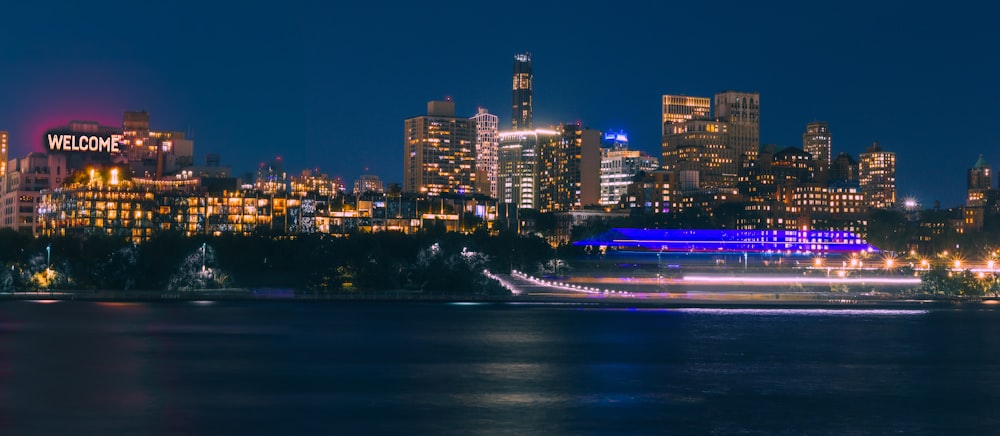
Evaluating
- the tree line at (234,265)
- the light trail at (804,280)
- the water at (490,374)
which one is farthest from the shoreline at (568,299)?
the light trail at (804,280)

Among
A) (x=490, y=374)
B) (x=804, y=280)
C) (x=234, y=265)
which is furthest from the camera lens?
(x=804, y=280)

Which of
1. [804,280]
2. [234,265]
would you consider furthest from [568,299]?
[234,265]

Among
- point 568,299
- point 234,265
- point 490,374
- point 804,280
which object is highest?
point 234,265

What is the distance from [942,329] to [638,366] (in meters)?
37.3

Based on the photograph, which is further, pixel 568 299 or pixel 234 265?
pixel 234 265

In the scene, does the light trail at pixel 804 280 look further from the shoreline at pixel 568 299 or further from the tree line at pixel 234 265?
the tree line at pixel 234 265

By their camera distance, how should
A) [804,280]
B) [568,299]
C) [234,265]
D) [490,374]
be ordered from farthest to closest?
[804,280]
[234,265]
[568,299]
[490,374]

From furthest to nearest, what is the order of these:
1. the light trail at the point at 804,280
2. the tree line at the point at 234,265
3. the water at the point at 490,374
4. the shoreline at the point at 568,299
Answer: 1. the light trail at the point at 804,280
2. the tree line at the point at 234,265
3. the shoreline at the point at 568,299
4. the water at the point at 490,374

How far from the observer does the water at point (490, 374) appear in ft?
159

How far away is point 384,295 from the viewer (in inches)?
5182

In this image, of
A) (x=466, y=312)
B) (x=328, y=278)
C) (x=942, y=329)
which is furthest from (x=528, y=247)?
(x=942, y=329)

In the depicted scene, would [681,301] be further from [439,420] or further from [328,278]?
[439,420]

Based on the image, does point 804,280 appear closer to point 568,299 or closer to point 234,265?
point 568,299

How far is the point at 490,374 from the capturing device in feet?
211
